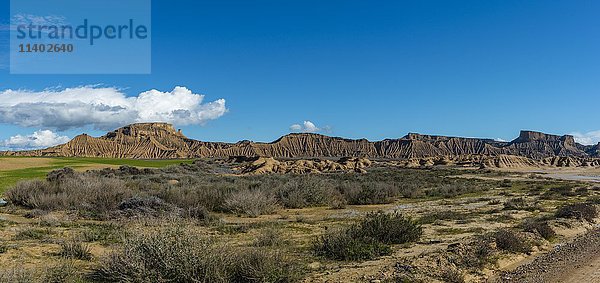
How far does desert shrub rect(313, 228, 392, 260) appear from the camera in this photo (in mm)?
9961

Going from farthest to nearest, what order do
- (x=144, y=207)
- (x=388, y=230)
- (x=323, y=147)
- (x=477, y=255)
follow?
(x=323, y=147) < (x=144, y=207) < (x=388, y=230) < (x=477, y=255)

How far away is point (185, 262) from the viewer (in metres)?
7.18

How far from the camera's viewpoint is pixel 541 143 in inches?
6983

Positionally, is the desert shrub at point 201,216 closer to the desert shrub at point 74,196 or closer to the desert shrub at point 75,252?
the desert shrub at point 74,196

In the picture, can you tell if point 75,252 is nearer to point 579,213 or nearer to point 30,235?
point 30,235

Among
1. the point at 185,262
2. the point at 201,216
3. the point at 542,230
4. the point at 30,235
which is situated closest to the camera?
the point at 185,262

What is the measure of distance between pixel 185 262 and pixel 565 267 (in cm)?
813

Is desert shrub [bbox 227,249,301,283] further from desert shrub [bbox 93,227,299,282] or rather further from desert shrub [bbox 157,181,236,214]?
desert shrub [bbox 157,181,236,214]

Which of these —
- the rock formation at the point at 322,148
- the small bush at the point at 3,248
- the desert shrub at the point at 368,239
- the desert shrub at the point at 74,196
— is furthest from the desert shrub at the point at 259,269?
the rock formation at the point at 322,148

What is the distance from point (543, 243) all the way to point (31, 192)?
74.5ft

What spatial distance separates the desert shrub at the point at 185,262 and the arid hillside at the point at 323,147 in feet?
505

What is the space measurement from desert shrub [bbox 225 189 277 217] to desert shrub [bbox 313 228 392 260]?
30.2 ft

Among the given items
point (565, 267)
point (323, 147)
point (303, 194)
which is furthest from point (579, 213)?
point (323, 147)

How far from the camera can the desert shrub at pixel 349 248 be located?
996 cm
